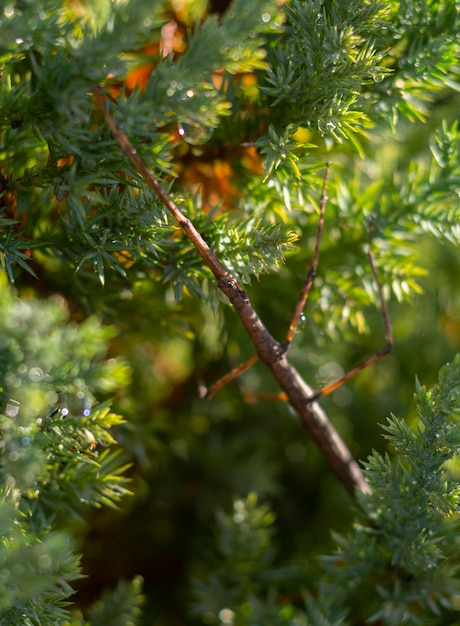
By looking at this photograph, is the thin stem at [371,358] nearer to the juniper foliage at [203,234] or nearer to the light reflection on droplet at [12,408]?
the juniper foliage at [203,234]

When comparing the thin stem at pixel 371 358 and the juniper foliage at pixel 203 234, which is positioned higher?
the juniper foliage at pixel 203 234

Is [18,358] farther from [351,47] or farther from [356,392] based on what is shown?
[356,392]

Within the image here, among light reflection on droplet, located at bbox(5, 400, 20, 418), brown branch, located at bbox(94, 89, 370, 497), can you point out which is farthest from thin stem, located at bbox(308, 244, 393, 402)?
light reflection on droplet, located at bbox(5, 400, 20, 418)

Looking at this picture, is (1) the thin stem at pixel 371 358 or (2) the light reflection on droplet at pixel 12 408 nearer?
(2) the light reflection on droplet at pixel 12 408

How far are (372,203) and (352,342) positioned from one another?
0.63 feet

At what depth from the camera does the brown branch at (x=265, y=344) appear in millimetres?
331

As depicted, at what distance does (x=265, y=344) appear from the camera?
0.41m

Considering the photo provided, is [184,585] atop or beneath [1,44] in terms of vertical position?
beneath

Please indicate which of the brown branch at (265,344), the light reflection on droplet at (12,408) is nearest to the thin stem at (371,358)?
the brown branch at (265,344)

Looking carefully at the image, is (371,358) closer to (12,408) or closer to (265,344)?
(265,344)

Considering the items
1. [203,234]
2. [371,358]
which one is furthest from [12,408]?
[371,358]

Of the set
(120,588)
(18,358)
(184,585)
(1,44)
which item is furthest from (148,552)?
(1,44)

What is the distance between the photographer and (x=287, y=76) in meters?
0.37

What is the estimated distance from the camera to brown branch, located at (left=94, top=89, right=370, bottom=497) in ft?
1.09
